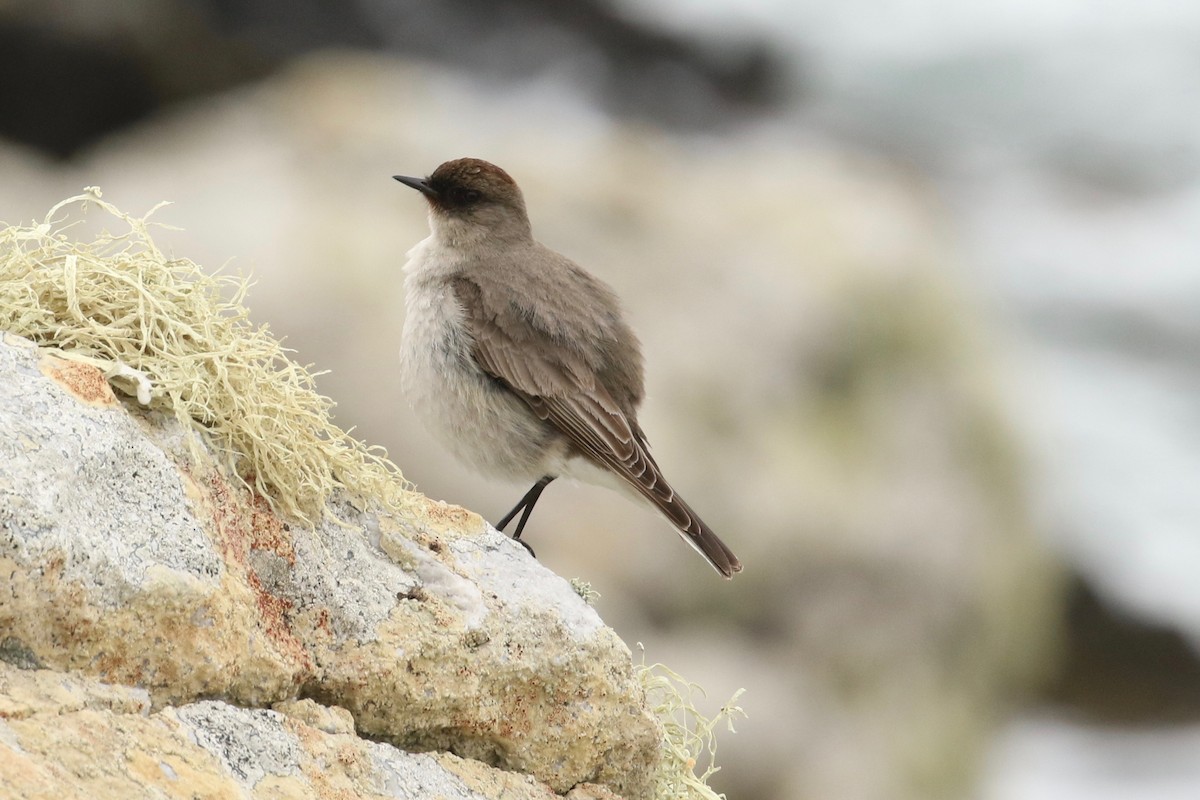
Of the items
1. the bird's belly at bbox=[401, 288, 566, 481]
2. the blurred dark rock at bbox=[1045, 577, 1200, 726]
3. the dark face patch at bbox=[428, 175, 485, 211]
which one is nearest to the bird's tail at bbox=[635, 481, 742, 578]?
the bird's belly at bbox=[401, 288, 566, 481]

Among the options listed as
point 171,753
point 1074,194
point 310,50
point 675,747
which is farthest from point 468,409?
point 1074,194

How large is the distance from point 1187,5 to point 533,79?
17.1 m

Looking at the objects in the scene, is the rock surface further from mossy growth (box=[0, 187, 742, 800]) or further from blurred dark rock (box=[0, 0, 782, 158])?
mossy growth (box=[0, 187, 742, 800])

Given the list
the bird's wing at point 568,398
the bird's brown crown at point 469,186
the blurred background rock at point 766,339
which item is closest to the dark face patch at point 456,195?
the bird's brown crown at point 469,186

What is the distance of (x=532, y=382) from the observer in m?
6.08

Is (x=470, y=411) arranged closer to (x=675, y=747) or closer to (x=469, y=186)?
(x=469, y=186)

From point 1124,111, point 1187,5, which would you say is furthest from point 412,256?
point 1187,5

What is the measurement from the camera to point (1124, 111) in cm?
2845

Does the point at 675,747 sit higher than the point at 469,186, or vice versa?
the point at 469,186

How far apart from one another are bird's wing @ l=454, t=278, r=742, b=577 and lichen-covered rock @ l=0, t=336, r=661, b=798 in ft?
6.27

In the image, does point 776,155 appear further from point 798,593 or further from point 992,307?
point 798,593

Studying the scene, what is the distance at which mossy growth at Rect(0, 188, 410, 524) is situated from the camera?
3188 mm

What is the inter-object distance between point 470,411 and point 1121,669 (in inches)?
492

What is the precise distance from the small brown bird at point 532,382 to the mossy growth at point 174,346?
96.6 inches
